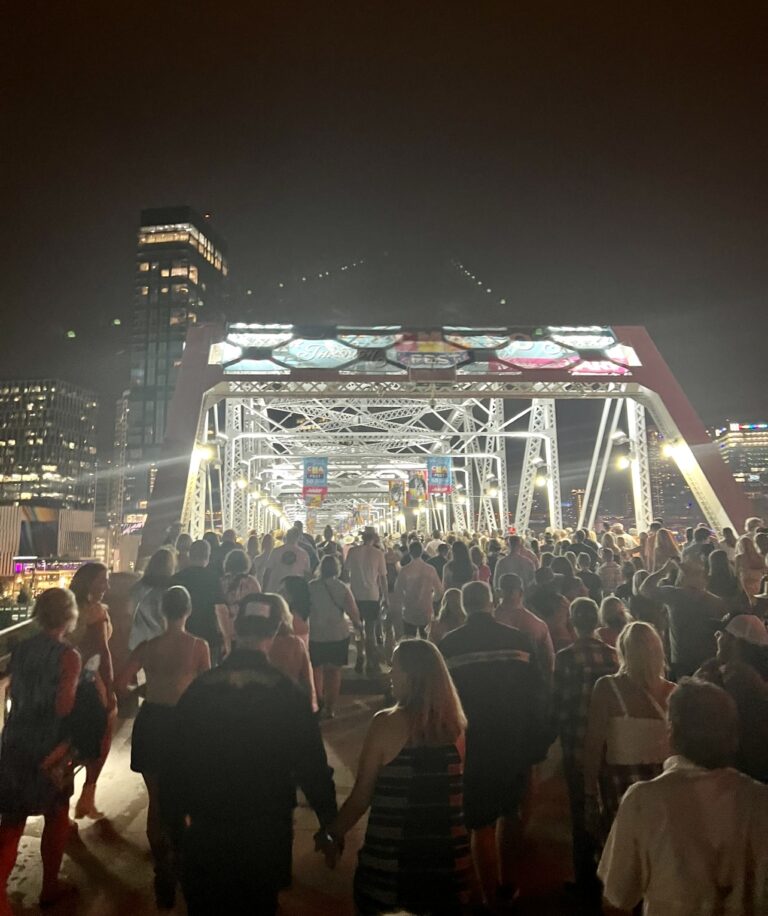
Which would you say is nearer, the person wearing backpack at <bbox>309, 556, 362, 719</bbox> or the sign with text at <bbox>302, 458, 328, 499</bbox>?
the person wearing backpack at <bbox>309, 556, 362, 719</bbox>

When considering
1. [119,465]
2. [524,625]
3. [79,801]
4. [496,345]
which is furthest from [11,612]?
[119,465]

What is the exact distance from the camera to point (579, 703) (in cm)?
397

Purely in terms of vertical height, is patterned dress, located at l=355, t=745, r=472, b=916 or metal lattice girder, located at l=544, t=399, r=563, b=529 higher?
metal lattice girder, located at l=544, t=399, r=563, b=529

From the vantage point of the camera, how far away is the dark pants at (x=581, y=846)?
12.3ft

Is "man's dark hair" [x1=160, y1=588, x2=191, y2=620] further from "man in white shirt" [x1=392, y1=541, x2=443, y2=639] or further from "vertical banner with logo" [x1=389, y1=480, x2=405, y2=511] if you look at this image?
"vertical banner with logo" [x1=389, y1=480, x2=405, y2=511]

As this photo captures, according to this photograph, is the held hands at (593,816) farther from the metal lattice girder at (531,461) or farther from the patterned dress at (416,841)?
the metal lattice girder at (531,461)

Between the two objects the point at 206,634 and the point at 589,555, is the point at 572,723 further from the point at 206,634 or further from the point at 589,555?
the point at 589,555

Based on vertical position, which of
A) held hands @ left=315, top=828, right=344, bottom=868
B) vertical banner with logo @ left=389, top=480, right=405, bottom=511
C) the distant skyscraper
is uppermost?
the distant skyscraper

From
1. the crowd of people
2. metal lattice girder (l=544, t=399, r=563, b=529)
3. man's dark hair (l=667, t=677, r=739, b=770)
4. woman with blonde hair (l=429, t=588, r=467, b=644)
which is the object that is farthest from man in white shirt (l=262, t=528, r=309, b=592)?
metal lattice girder (l=544, t=399, r=563, b=529)

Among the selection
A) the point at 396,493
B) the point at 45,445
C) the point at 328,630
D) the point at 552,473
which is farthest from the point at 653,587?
the point at 45,445

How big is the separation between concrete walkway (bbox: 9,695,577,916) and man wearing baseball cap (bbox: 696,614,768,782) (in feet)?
4.42

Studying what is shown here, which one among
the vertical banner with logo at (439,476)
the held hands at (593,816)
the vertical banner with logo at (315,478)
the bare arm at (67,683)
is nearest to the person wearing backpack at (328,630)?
the bare arm at (67,683)

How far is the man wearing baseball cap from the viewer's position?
11.4 ft

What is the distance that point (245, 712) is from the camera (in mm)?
2734
